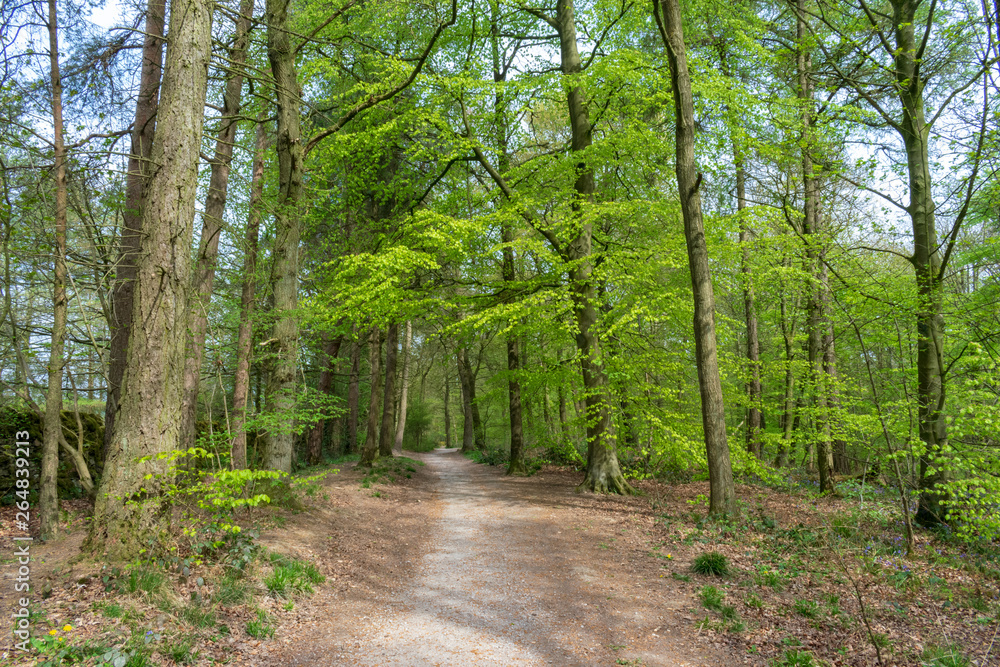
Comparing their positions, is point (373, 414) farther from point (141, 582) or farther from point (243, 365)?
point (141, 582)

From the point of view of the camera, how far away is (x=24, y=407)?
8.80 m

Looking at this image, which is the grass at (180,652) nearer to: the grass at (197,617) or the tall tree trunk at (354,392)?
the grass at (197,617)

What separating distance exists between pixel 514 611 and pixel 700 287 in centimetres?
619

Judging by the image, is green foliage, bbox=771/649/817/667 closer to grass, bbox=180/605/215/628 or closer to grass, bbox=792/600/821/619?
grass, bbox=792/600/821/619

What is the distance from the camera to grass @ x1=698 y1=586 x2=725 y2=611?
530 cm

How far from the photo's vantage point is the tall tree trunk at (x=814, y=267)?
9.93 metres

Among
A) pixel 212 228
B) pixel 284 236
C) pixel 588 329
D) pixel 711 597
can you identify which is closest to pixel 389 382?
pixel 212 228

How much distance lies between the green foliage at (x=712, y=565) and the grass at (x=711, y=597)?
49 cm

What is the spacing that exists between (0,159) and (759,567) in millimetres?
10286

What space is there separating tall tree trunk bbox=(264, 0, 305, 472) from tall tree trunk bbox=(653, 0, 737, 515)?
628cm

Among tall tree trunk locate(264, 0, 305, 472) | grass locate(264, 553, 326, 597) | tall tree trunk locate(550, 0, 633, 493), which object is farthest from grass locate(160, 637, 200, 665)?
tall tree trunk locate(550, 0, 633, 493)

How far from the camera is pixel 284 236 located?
8.50m

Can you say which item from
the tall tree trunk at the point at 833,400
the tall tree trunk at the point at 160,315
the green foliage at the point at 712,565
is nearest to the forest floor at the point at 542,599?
the green foliage at the point at 712,565

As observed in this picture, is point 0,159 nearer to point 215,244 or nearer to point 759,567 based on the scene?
point 215,244
